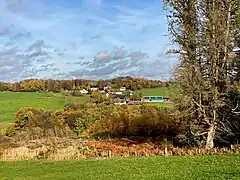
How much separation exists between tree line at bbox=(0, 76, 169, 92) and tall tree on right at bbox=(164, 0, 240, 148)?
125ft

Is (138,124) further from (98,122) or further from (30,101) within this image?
(30,101)

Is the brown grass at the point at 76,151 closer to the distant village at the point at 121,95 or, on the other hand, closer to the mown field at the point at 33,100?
the distant village at the point at 121,95

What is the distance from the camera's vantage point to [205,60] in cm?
2231

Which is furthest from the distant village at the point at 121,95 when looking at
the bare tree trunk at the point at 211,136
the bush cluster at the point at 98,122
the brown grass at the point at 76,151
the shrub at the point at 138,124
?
the bare tree trunk at the point at 211,136

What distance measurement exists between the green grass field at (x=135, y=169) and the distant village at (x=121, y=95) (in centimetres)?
3317

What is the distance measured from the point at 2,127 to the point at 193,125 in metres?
34.4

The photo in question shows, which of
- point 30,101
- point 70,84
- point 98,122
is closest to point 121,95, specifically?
point 70,84

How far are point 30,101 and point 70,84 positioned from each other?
9.00 m

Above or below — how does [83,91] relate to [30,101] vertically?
above

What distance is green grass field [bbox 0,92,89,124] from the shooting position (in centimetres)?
6167

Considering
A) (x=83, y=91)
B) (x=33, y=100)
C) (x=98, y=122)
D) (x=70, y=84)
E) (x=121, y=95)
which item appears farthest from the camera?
(x=70, y=84)

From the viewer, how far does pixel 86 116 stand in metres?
48.9

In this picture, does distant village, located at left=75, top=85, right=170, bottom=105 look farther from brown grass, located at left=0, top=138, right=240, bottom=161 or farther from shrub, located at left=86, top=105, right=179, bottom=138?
brown grass, located at left=0, top=138, right=240, bottom=161

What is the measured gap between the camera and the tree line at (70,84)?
64.8 metres
